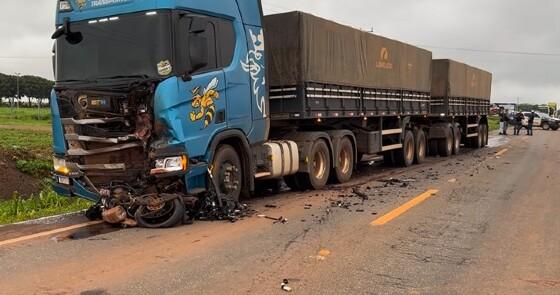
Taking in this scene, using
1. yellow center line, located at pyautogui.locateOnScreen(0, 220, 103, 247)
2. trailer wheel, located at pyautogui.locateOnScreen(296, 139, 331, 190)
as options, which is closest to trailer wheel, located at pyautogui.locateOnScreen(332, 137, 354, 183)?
trailer wheel, located at pyautogui.locateOnScreen(296, 139, 331, 190)

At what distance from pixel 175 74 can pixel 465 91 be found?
59.3 ft

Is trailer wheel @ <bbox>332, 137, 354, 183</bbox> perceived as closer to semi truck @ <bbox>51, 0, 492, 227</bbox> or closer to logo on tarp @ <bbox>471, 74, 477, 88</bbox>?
semi truck @ <bbox>51, 0, 492, 227</bbox>

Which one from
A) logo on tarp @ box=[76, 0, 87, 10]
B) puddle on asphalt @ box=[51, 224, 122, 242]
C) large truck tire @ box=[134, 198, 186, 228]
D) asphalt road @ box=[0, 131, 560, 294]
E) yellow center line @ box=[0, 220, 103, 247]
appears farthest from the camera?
logo on tarp @ box=[76, 0, 87, 10]

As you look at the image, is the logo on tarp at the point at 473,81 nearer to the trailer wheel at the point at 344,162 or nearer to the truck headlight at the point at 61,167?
the trailer wheel at the point at 344,162

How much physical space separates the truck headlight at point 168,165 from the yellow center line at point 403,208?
264 centimetres

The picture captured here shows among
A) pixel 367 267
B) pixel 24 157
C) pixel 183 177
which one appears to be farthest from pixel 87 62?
pixel 24 157

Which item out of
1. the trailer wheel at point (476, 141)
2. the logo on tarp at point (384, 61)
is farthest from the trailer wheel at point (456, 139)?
the logo on tarp at point (384, 61)

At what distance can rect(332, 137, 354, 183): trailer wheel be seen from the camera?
12.5m

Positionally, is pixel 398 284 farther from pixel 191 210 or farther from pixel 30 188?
pixel 30 188

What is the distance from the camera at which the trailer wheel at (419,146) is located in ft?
58.1

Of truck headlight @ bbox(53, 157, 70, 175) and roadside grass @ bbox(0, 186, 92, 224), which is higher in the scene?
truck headlight @ bbox(53, 157, 70, 175)

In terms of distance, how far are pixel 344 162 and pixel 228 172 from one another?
193 inches

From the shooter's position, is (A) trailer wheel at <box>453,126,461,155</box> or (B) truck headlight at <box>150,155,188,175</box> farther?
(A) trailer wheel at <box>453,126,461,155</box>

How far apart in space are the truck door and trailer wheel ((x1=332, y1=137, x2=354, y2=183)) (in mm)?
4738
